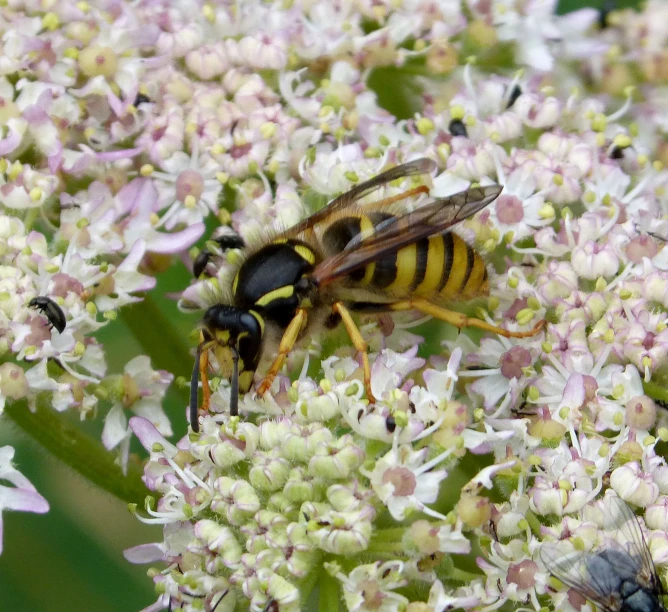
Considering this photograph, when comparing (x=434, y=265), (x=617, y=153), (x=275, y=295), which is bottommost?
(x=617, y=153)

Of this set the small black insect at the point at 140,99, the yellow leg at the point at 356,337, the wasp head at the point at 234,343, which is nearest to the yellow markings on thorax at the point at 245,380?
the wasp head at the point at 234,343

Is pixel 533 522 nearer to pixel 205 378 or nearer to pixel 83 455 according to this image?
pixel 205 378

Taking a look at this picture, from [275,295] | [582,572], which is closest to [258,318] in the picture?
[275,295]

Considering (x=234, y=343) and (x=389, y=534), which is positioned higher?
(x=234, y=343)

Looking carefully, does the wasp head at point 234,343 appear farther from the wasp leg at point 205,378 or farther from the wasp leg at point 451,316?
the wasp leg at point 451,316

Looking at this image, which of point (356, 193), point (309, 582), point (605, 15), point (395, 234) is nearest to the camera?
point (309, 582)

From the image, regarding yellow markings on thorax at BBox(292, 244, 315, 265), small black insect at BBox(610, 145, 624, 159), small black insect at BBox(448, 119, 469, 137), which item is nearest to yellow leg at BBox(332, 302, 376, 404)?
yellow markings on thorax at BBox(292, 244, 315, 265)
